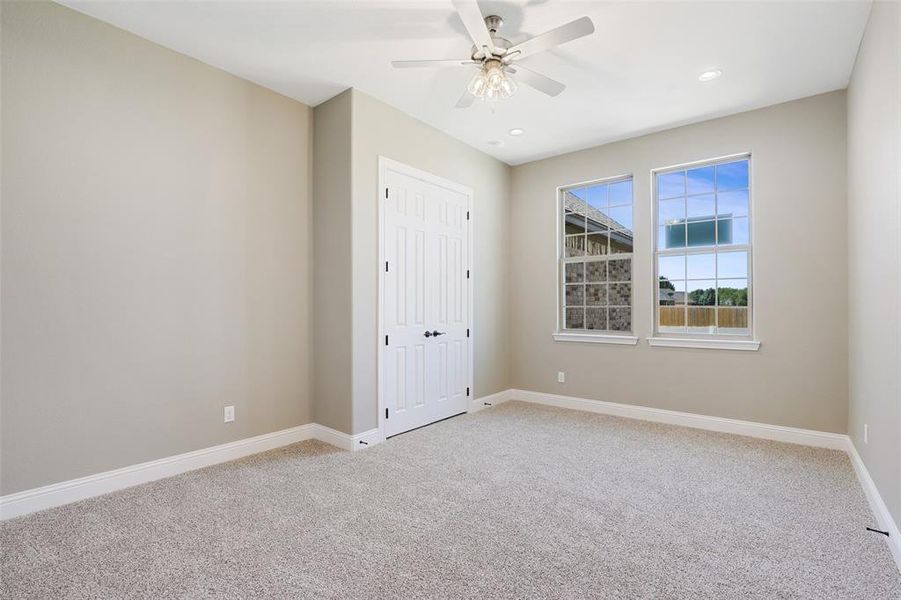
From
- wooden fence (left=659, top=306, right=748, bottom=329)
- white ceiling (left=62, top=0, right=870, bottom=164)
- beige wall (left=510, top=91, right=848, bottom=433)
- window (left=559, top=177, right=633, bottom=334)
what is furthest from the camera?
window (left=559, top=177, right=633, bottom=334)

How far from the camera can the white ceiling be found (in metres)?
2.60

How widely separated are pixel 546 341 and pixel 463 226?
1641 mm

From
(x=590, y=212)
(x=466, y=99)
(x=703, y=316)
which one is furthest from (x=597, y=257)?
(x=466, y=99)

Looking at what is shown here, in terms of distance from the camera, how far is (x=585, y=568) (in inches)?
77.4

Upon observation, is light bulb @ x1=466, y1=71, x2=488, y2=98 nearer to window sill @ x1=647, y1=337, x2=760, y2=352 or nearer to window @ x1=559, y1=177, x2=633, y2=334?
window @ x1=559, y1=177, x2=633, y2=334

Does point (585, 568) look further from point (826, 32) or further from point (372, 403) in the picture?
point (826, 32)

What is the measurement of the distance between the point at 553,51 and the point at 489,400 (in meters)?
3.49

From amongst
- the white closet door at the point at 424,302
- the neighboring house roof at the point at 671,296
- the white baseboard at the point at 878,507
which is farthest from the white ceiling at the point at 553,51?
the white baseboard at the point at 878,507

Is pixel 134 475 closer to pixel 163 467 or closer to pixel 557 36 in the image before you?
pixel 163 467

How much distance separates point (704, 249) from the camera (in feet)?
13.9

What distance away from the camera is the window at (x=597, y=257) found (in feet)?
15.6

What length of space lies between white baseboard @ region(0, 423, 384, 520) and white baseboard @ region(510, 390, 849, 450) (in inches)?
86.6

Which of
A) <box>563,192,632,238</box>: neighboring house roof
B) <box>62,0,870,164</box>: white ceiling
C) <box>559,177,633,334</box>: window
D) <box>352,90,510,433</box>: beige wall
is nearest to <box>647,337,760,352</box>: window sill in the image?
<box>559,177,633,334</box>: window

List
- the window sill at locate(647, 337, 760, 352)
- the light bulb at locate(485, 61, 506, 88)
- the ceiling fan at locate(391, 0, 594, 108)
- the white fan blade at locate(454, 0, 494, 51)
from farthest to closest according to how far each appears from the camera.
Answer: the window sill at locate(647, 337, 760, 352) → the light bulb at locate(485, 61, 506, 88) → the ceiling fan at locate(391, 0, 594, 108) → the white fan blade at locate(454, 0, 494, 51)
